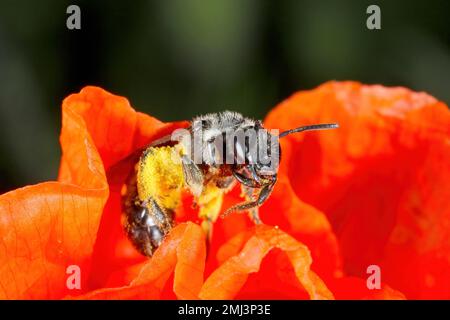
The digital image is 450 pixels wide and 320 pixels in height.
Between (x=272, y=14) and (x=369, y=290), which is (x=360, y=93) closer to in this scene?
(x=369, y=290)

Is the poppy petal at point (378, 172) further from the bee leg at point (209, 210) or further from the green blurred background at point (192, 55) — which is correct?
the green blurred background at point (192, 55)

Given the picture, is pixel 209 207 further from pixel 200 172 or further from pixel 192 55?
pixel 192 55

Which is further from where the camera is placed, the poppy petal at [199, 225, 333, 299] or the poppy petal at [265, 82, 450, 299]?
the poppy petal at [265, 82, 450, 299]

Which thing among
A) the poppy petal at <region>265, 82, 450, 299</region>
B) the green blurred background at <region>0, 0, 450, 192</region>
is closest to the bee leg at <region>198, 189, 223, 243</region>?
the poppy petal at <region>265, 82, 450, 299</region>

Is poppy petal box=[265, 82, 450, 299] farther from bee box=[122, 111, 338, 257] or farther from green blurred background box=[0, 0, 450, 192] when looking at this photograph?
green blurred background box=[0, 0, 450, 192]

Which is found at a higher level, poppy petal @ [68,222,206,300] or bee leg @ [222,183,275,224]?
bee leg @ [222,183,275,224]
